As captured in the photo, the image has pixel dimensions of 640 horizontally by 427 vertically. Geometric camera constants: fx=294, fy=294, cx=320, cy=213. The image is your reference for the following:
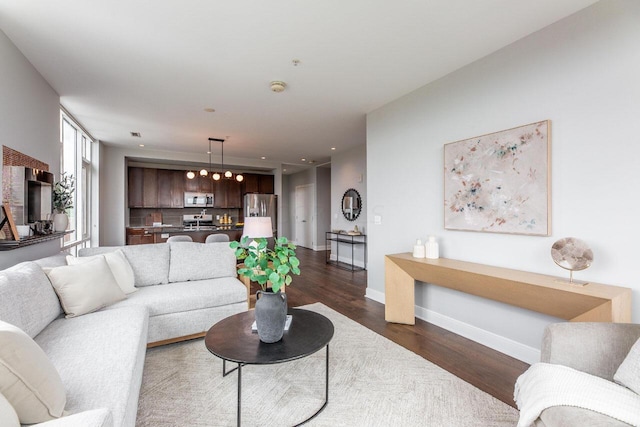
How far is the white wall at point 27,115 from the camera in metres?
2.32

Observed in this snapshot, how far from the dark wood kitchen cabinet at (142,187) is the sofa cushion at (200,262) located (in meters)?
4.88

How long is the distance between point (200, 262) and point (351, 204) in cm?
393

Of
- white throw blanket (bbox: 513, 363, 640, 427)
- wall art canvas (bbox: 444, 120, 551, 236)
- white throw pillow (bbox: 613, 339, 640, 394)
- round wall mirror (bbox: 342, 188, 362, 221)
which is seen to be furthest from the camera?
round wall mirror (bbox: 342, 188, 362, 221)

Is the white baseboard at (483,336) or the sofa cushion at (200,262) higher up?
the sofa cushion at (200,262)

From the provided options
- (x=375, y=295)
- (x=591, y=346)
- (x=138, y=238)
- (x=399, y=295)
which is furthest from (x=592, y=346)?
(x=138, y=238)

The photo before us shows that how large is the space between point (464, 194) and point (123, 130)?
5.41 meters

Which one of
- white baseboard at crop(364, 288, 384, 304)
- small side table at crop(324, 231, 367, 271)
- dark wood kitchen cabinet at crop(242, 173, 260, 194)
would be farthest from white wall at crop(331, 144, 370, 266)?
dark wood kitchen cabinet at crop(242, 173, 260, 194)

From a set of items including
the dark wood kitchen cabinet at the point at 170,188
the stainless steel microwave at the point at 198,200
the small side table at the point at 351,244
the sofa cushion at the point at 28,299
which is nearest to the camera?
the sofa cushion at the point at 28,299

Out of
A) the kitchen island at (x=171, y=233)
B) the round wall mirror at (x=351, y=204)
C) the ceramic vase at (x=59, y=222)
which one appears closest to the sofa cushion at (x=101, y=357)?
the ceramic vase at (x=59, y=222)

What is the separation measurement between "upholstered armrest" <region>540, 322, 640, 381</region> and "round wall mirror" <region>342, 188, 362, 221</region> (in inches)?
194

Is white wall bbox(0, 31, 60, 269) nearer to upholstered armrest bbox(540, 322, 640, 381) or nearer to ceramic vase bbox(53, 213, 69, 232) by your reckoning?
ceramic vase bbox(53, 213, 69, 232)

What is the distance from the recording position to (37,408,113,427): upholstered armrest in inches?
35.2

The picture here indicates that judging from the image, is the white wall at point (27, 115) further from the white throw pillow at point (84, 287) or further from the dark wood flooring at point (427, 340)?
the dark wood flooring at point (427, 340)

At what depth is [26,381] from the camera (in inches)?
38.6
